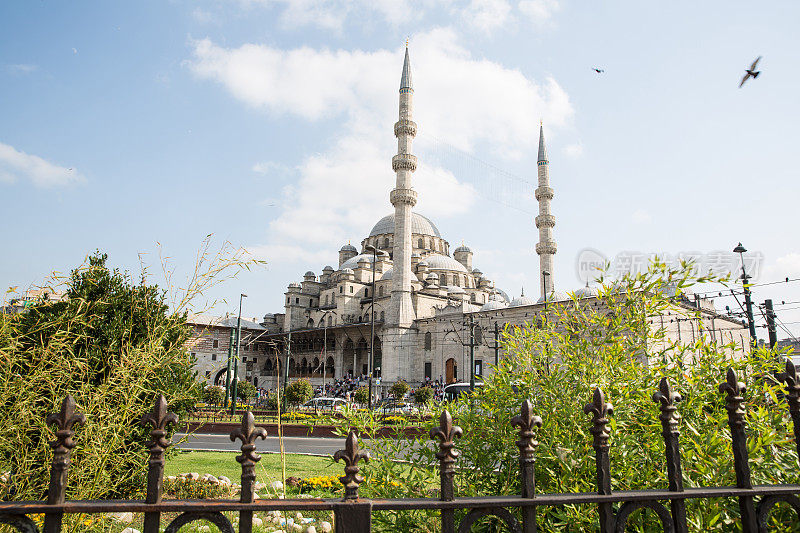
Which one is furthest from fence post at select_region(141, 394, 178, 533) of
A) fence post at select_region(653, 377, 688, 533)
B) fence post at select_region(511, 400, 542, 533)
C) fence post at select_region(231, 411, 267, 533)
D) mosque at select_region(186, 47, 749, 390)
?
mosque at select_region(186, 47, 749, 390)

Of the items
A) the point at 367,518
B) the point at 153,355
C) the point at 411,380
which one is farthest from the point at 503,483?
the point at 411,380

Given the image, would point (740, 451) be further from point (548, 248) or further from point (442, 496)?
point (548, 248)

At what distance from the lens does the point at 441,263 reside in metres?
48.7

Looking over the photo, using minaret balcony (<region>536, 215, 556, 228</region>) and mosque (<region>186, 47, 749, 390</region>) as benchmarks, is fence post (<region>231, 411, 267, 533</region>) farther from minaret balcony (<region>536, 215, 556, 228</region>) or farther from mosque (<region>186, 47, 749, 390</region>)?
minaret balcony (<region>536, 215, 556, 228</region>)

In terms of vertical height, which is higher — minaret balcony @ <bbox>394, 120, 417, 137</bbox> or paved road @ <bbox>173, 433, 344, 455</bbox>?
minaret balcony @ <bbox>394, 120, 417, 137</bbox>

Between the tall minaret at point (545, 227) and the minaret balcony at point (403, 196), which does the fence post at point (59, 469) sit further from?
the tall minaret at point (545, 227)

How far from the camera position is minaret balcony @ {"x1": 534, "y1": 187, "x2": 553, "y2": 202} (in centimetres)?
3666

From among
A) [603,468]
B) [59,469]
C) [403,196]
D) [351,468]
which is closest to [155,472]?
[59,469]

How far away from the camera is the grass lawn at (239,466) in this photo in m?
7.40

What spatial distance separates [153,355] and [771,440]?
9.56 feet

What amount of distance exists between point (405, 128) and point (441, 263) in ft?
60.4

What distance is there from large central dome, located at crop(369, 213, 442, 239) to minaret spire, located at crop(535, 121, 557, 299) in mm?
17320

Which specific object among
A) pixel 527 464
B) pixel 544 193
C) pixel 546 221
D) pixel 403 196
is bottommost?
pixel 527 464

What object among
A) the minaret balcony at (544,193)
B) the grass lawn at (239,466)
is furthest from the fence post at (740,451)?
the minaret balcony at (544,193)
